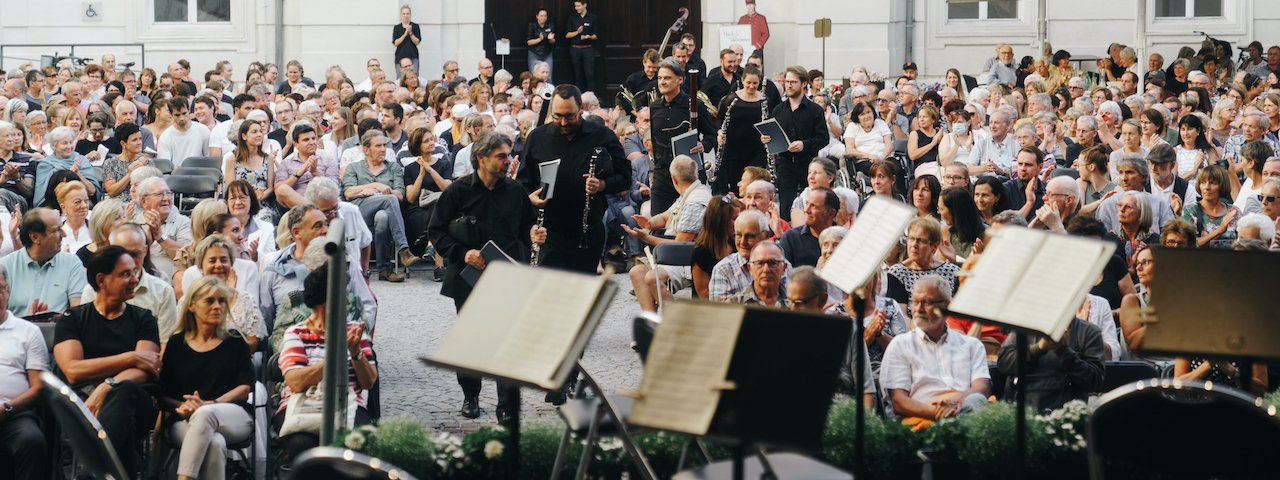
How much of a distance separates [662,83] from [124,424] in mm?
6575

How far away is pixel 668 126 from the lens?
13.6m

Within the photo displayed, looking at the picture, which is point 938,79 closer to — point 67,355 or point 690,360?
point 67,355

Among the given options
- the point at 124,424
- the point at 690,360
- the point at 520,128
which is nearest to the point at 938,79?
the point at 520,128

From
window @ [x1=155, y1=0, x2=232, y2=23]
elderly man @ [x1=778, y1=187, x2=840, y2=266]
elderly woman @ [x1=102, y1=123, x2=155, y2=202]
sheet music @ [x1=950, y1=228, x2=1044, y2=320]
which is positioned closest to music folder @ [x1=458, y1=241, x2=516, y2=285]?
elderly man @ [x1=778, y1=187, x2=840, y2=266]

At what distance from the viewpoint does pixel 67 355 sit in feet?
25.0

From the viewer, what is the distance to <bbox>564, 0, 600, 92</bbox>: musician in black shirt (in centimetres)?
2648

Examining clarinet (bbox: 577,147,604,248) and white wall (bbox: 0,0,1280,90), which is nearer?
clarinet (bbox: 577,147,604,248)

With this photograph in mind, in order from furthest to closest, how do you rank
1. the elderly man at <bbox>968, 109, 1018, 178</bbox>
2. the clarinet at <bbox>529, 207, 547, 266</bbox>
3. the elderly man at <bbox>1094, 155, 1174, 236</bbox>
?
the elderly man at <bbox>968, 109, 1018, 178</bbox> < the elderly man at <bbox>1094, 155, 1174, 236</bbox> < the clarinet at <bbox>529, 207, 547, 266</bbox>

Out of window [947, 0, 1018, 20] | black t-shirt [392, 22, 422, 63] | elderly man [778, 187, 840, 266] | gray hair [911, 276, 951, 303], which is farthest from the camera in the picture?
window [947, 0, 1018, 20]

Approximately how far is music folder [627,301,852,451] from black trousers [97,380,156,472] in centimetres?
347

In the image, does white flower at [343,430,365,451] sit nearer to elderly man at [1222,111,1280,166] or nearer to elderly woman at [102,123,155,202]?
elderly woman at [102,123,155,202]

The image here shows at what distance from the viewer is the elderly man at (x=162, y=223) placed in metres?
10.4

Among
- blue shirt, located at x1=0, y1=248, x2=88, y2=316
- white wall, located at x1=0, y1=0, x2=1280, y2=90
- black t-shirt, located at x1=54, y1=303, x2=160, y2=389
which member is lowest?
black t-shirt, located at x1=54, y1=303, x2=160, y2=389

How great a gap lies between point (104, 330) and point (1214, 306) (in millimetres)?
4982
